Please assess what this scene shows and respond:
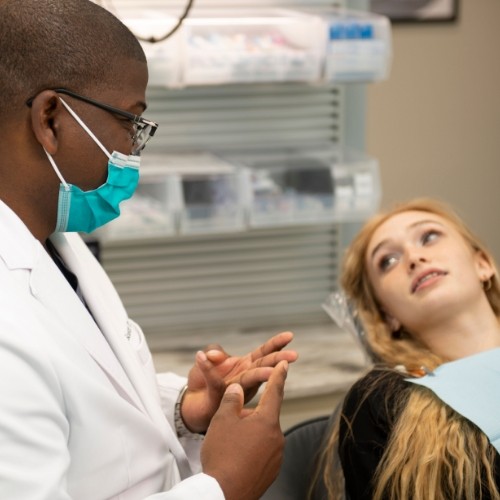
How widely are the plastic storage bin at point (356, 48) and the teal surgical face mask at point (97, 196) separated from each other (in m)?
1.18

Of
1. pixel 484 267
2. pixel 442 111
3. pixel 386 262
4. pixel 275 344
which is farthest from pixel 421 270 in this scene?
pixel 442 111

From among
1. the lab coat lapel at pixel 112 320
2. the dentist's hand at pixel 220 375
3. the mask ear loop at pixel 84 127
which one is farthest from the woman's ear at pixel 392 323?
the mask ear loop at pixel 84 127

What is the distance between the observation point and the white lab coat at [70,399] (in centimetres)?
121

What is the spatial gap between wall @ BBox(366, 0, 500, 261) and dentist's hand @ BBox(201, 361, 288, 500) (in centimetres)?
252

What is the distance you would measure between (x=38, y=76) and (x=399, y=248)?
1168mm

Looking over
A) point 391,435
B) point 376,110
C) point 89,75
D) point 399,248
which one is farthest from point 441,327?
point 376,110

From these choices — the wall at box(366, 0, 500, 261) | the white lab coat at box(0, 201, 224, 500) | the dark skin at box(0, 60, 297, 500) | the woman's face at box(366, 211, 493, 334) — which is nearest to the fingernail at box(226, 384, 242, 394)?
the dark skin at box(0, 60, 297, 500)

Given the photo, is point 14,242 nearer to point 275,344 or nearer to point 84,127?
point 84,127

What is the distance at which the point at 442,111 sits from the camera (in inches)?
158

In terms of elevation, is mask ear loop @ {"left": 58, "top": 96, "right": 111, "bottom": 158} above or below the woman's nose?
above

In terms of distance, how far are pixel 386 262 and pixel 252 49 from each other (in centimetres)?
72

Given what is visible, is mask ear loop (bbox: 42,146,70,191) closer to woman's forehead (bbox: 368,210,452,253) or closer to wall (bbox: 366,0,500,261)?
woman's forehead (bbox: 368,210,452,253)

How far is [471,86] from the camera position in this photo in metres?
4.03

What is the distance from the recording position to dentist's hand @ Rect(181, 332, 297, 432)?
1.59 m
